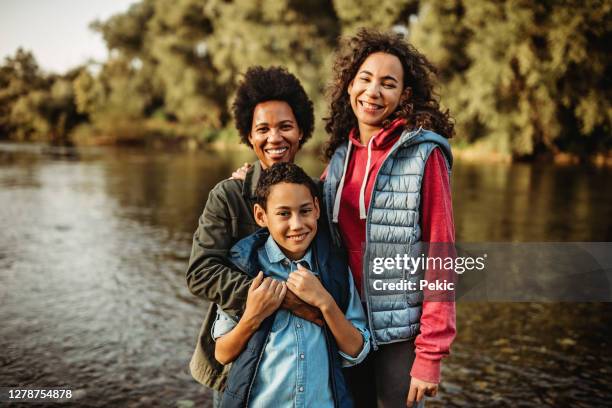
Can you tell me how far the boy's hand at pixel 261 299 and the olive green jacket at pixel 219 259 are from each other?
46mm

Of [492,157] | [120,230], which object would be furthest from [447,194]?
[492,157]

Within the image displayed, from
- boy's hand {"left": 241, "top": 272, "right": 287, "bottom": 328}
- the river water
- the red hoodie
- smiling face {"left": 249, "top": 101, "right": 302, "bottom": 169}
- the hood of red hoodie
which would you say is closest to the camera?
boy's hand {"left": 241, "top": 272, "right": 287, "bottom": 328}

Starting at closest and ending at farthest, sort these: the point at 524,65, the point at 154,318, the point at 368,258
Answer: the point at 368,258
the point at 154,318
the point at 524,65

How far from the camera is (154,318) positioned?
5559 mm

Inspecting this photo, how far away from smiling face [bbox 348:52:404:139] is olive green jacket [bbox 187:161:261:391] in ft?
1.72

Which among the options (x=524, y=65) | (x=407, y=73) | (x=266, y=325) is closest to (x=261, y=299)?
(x=266, y=325)

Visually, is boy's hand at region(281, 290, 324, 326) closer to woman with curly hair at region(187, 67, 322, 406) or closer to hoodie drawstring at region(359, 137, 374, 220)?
woman with curly hair at region(187, 67, 322, 406)

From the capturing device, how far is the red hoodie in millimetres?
2113

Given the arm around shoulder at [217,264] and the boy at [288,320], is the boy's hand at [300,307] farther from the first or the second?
the arm around shoulder at [217,264]

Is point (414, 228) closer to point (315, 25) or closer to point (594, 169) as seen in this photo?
point (594, 169)

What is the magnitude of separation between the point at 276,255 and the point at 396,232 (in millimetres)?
483

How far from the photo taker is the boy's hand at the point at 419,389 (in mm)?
2119

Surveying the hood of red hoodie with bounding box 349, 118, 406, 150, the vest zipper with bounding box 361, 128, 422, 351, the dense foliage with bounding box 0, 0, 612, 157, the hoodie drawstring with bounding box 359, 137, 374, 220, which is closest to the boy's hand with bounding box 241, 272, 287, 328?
the vest zipper with bounding box 361, 128, 422, 351

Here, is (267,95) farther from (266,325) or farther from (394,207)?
(266,325)
